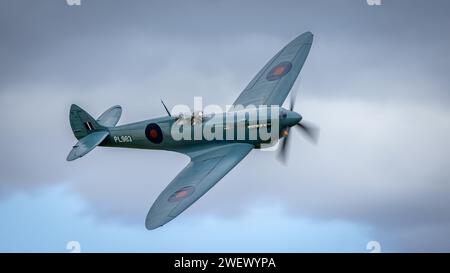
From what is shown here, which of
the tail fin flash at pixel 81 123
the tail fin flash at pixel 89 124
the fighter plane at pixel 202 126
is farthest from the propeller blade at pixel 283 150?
the tail fin flash at pixel 81 123

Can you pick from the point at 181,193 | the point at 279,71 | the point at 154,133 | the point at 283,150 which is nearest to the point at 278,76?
the point at 279,71

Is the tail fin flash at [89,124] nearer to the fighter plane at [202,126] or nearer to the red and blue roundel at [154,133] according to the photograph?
the fighter plane at [202,126]

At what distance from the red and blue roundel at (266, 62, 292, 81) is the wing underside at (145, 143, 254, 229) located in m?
6.07

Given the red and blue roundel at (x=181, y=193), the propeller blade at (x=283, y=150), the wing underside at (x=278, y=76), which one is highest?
the wing underside at (x=278, y=76)

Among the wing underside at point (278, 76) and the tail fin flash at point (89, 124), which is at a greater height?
the wing underside at point (278, 76)

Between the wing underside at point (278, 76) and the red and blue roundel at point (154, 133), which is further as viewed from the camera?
the wing underside at point (278, 76)

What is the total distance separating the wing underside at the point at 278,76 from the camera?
3650 centimetres

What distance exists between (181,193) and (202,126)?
15.0ft

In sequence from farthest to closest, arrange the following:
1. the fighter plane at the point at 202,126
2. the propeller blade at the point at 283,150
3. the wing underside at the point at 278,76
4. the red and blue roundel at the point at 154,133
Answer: the wing underside at the point at 278,76, the red and blue roundel at the point at 154,133, the propeller blade at the point at 283,150, the fighter plane at the point at 202,126

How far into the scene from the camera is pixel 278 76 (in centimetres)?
3788

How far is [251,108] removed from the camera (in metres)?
33.8

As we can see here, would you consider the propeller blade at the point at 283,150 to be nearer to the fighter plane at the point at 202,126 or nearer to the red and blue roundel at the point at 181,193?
the fighter plane at the point at 202,126

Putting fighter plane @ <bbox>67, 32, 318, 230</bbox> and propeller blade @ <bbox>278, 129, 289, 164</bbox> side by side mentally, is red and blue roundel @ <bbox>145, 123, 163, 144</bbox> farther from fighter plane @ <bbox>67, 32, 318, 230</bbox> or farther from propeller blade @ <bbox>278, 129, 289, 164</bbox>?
propeller blade @ <bbox>278, 129, 289, 164</bbox>

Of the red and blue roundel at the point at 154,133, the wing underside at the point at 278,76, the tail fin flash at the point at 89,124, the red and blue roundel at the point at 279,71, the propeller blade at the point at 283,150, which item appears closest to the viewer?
the propeller blade at the point at 283,150
